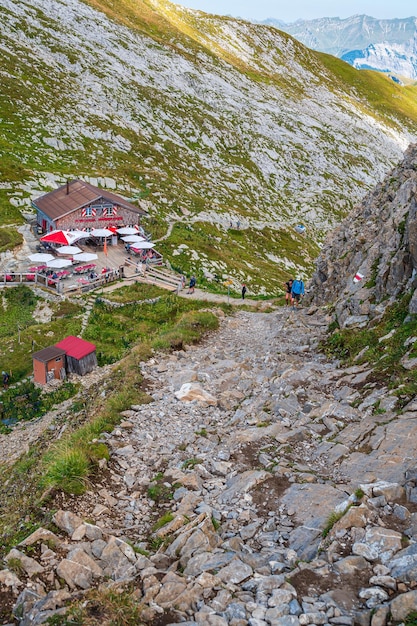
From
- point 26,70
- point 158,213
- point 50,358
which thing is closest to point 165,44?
point 26,70

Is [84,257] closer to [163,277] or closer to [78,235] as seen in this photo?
[78,235]

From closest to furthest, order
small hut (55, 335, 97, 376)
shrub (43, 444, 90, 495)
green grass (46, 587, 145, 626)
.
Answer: green grass (46, 587, 145, 626), shrub (43, 444, 90, 495), small hut (55, 335, 97, 376)

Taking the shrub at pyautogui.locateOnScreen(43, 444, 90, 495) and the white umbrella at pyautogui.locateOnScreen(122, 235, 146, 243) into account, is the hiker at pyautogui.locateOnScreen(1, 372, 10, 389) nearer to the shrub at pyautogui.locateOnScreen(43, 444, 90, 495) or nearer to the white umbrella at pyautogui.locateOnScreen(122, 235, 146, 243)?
the shrub at pyautogui.locateOnScreen(43, 444, 90, 495)

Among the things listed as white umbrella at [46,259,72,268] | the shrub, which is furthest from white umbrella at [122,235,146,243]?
the shrub

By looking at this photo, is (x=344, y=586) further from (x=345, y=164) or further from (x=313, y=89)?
(x=313, y=89)

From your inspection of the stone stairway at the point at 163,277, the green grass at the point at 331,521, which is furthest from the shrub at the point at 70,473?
the stone stairway at the point at 163,277

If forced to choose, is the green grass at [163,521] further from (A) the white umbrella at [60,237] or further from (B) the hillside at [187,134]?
(A) the white umbrella at [60,237]
